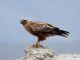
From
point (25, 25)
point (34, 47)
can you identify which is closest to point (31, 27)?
point (25, 25)

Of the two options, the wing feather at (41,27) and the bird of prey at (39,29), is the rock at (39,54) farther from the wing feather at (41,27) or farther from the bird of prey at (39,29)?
the wing feather at (41,27)

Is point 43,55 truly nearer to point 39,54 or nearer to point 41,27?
point 39,54

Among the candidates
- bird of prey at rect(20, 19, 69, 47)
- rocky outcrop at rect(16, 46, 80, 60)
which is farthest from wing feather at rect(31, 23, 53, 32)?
rocky outcrop at rect(16, 46, 80, 60)

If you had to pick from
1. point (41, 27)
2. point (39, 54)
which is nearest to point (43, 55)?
point (39, 54)

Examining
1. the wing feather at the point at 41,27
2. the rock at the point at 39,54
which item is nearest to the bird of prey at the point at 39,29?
the wing feather at the point at 41,27

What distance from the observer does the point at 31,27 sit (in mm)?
9383

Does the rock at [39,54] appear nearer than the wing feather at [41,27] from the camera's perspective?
Yes

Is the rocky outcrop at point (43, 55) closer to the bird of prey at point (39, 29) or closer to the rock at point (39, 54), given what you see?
the rock at point (39, 54)

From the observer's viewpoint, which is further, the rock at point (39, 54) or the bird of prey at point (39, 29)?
the bird of prey at point (39, 29)

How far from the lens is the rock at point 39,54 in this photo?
26.4ft

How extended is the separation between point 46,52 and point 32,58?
1.75 feet

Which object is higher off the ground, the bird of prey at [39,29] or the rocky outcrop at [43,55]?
the bird of prey at [39,29]

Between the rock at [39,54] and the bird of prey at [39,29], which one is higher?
the bird of prey at [39,29]

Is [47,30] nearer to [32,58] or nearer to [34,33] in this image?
[34,33]
